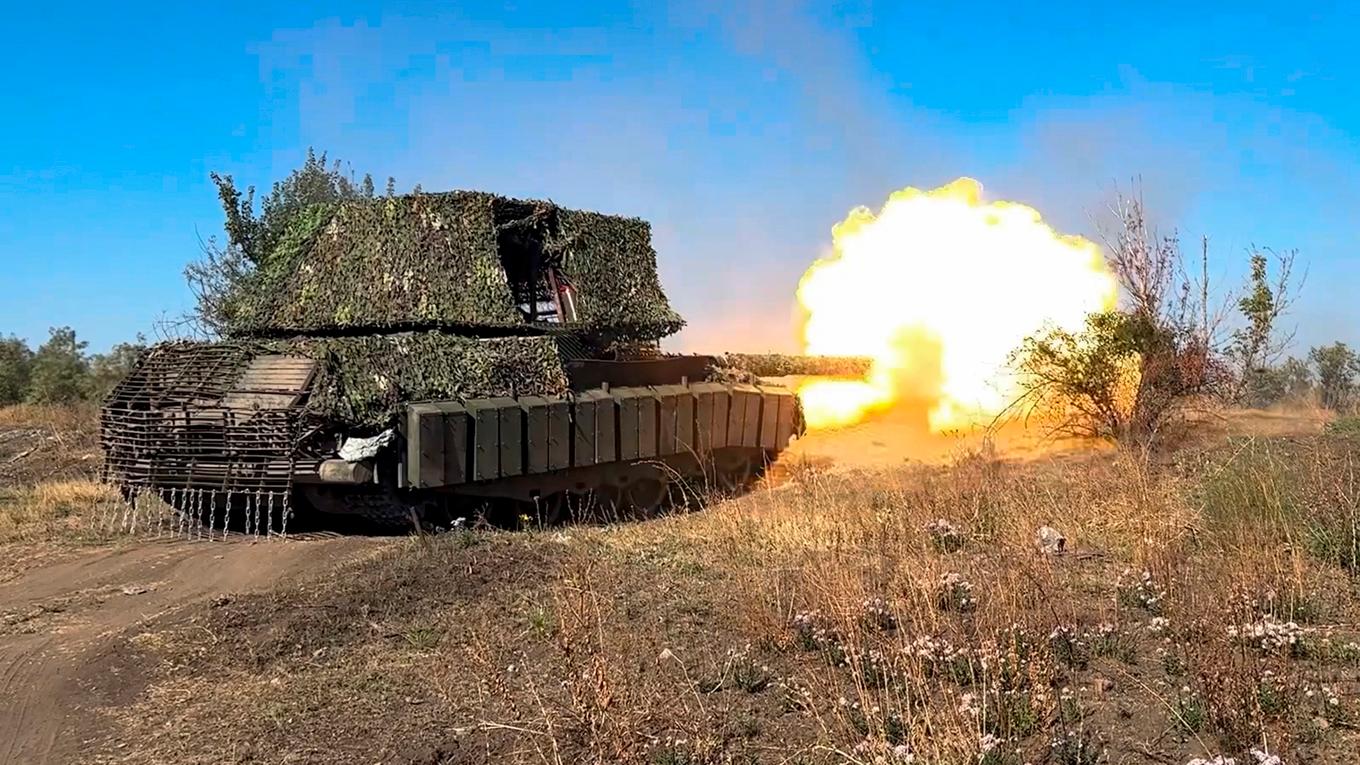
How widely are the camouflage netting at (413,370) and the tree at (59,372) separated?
20.4m

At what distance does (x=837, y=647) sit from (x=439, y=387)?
22.7ft

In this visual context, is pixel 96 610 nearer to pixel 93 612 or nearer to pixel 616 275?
pixel 93 612

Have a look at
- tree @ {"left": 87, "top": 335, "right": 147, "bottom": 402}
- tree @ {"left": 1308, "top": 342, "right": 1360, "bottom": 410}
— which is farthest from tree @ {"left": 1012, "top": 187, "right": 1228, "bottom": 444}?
tree @ {"left": 87, "top": 335, "right": 147, "bottom": 402}

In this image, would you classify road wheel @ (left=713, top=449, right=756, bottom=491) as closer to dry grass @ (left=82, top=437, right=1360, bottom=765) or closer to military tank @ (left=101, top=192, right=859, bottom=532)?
military tank @ (left=101, top=192, right=859, bottom=532)

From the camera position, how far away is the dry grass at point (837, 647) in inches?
179

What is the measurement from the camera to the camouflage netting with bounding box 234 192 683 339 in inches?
518

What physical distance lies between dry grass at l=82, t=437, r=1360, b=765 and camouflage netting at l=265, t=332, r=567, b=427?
2.22 metres

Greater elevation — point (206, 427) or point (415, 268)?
point (415, 268)

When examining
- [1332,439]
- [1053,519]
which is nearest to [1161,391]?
[1332,439]

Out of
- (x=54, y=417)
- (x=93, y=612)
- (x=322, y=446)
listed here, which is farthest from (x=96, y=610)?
(x=54, y=417)

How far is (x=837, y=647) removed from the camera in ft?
18.8

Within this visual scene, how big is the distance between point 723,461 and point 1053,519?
723 cm

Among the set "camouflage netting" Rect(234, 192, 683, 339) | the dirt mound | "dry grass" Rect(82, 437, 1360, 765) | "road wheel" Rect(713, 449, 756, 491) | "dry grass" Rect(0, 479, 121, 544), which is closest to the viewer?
"dry grass" Rect(82, 437, 1360, 765)

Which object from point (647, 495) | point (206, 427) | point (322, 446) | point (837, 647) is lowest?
point (647, 495)
